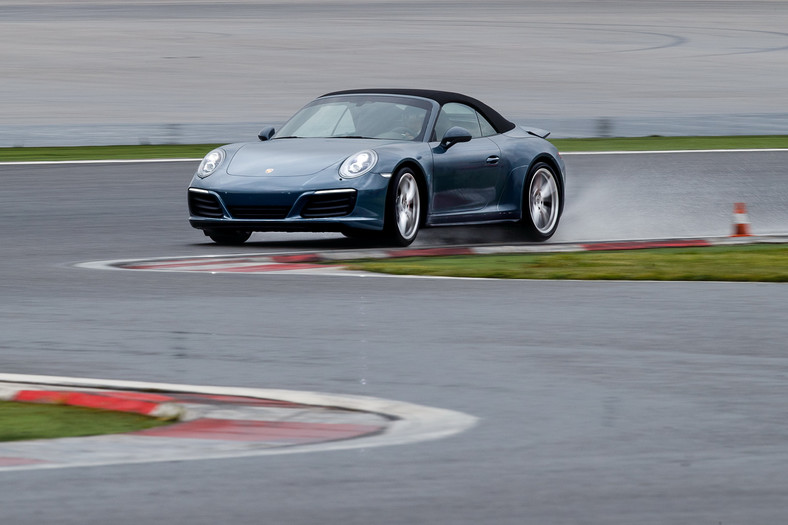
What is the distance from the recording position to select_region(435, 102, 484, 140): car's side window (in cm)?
1456

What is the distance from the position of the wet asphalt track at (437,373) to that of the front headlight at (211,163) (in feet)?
1.95

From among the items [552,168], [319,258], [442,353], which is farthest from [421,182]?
[442,353]

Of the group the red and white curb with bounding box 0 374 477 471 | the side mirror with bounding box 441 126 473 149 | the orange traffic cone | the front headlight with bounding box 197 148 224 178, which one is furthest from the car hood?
the red and white curb with bounding box 0 374 477 471

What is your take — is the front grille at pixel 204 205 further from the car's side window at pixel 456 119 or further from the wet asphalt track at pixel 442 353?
the car's side window at pixel 456 119

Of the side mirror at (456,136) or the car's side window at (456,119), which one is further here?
the car's side window at (456,119)

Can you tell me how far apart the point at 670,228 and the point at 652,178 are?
3.65 m

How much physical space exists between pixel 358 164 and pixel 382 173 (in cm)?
20

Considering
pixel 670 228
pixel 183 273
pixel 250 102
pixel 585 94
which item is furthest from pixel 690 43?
pixel 183 273

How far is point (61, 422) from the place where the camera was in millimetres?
6504

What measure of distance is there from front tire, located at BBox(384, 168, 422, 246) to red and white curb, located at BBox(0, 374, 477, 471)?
6.49m

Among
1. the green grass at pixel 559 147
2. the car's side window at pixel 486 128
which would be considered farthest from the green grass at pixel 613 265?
the green grass at pixel 559 147

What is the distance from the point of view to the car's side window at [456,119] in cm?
1456

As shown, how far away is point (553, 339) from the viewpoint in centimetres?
870

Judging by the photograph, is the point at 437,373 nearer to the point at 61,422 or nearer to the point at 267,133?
the point at 61,422
